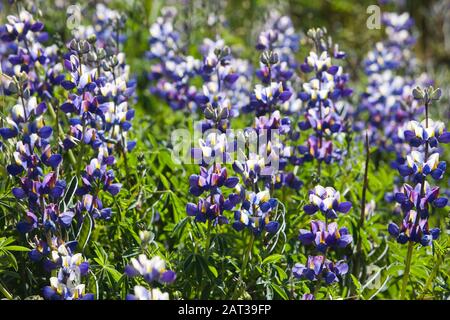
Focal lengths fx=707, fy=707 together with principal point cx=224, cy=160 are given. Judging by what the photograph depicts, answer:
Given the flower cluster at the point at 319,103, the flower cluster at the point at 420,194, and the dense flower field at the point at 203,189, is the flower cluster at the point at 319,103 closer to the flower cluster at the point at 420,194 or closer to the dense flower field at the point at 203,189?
the dense flower field at the point at 203,189

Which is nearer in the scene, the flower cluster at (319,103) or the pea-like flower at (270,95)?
the pea-like flower at (270,95)

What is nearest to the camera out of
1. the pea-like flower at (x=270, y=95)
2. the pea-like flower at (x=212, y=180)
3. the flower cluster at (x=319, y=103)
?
the pea-like flower at (x=212, y=180)

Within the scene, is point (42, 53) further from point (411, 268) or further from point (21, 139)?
point (411, 268)

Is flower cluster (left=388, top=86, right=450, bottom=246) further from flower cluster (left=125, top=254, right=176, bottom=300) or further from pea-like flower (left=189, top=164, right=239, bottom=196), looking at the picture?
flower cluster (left=125, top=254, right=176, bottom=300)

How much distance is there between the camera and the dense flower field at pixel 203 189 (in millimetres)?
2387

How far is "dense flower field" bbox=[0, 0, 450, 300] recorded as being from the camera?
2.39 m

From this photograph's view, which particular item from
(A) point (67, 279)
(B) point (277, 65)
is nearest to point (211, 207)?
(A) point (67, 279)

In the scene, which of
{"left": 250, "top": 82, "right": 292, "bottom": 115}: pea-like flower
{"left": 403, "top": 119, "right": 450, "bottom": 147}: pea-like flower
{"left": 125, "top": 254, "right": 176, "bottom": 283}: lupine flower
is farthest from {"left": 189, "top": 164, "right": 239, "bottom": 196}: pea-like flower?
{"left": 403, "top": 119, "right": 450, "bottom": 147}: pea-like flower

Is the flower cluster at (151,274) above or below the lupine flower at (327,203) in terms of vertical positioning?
below

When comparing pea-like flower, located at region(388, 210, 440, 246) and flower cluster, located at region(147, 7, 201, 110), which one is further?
flower cluster, located at region(147, 7, 201, 110)

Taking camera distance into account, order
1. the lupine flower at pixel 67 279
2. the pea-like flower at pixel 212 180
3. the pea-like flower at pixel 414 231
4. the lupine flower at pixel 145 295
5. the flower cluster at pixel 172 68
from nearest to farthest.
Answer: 1. the lupine flower at pixel 145 295
2. the lupine flower at pixel 67 279
3. the pea-like flower at pixel 212 180
4. the pea-like flower at pixel 414 231
5. the flower cluster at pixel 172 68

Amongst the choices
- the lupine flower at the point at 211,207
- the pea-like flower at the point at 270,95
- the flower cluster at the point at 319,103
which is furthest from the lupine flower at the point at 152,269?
the flower cluster at the point at 319,103

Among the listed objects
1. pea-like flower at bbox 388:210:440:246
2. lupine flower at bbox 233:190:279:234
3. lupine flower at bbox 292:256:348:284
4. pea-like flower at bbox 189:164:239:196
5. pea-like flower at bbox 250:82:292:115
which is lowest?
lupine flower at bbox 292:256:348:284

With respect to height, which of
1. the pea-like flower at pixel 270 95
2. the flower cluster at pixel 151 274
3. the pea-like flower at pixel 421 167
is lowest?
the flower cluster at pixel 151 274
